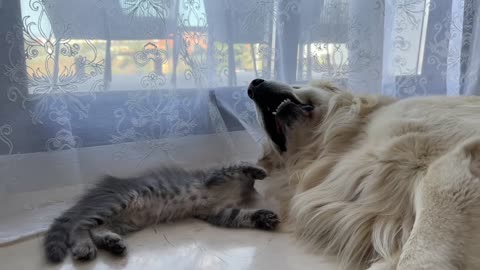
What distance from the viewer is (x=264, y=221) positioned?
1.32 m

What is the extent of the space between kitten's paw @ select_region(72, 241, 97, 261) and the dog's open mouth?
74cm

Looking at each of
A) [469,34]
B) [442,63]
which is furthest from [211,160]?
[469,34]

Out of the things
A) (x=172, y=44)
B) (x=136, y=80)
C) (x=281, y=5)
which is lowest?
(x=136, y=80)

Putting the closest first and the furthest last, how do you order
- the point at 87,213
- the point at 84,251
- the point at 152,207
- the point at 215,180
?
1. the point at 84,251
2. the point at 87,213
3. the point at 152,207
4. the point at 215,180

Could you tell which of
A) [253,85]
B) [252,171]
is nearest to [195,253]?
[252,171]

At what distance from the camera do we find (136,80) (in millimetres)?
1522

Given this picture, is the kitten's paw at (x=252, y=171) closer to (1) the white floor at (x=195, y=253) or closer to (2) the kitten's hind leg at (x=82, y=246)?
(1) the white floor at (x=195, y=253)

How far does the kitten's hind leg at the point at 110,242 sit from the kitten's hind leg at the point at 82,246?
0.02m

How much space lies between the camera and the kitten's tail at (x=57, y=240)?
3.58 ft

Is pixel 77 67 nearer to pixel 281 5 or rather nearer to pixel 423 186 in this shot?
pixel 281 5

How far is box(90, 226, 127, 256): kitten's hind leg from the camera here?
45.1 inches

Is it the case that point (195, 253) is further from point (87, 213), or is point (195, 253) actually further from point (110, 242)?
point (87, 213)

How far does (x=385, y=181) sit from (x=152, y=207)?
2.17ft

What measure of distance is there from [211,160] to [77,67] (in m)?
0.62
